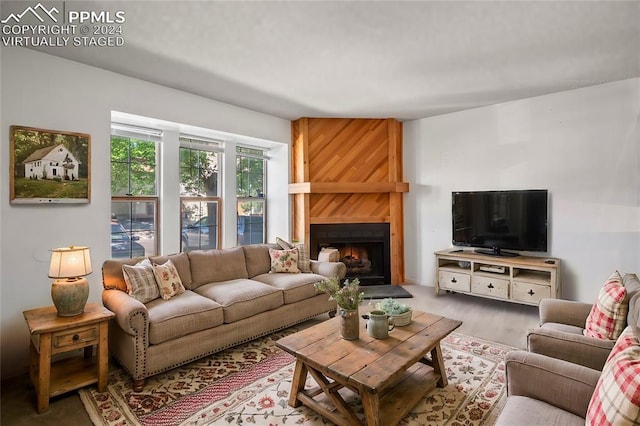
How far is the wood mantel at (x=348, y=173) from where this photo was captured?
4840 millimetres

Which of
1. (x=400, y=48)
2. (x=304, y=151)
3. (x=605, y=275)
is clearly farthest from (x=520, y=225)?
(x=304, y=151)

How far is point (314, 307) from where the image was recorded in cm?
348

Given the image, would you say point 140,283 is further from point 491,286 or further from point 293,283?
point 491,286

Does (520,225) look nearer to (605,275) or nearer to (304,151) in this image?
(605,275)

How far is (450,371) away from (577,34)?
9.19 feet

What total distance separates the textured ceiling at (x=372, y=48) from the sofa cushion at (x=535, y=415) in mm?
2324

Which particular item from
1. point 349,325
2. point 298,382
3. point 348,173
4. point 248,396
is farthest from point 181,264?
point 348,173

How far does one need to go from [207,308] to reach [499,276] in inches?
133

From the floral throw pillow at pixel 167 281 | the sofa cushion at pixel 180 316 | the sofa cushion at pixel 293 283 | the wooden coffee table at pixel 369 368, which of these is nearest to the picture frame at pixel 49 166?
the floral throw pillow at pixel 167 281

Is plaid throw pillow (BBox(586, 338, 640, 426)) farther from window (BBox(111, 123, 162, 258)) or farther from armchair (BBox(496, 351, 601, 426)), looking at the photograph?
window (BBox(111, 123, 162, 258))

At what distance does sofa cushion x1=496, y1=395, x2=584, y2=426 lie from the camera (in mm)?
1307

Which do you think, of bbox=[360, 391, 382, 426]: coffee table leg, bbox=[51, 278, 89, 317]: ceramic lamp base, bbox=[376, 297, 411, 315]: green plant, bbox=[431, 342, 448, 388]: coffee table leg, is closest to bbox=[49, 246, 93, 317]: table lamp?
bbox=[51, 278, 89, 317]: ceramic lamp base

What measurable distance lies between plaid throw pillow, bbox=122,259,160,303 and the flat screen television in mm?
3813

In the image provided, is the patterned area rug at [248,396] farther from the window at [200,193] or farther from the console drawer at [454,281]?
the window at [200,193]
